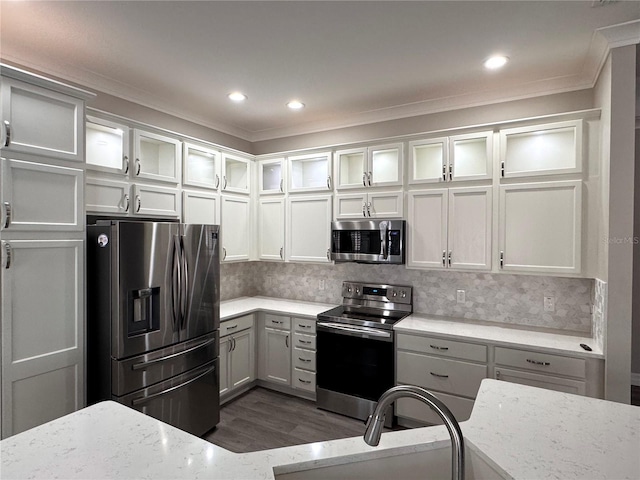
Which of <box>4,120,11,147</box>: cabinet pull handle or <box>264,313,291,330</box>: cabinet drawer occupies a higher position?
<box>4,120,11,147</box>: cabinet pull handle

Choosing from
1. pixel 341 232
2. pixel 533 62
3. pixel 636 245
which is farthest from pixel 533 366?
pixel 636 245

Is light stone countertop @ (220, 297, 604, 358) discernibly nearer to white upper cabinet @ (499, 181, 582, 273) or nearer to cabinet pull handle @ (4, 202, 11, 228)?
white upper cabinet @ (499, 181, 582, 273)

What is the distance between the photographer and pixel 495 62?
8.68 ft

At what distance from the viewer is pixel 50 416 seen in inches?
87.0

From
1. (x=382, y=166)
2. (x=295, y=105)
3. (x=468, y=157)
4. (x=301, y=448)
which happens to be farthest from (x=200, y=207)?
(x=301, y=448)

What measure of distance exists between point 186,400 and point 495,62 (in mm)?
3399

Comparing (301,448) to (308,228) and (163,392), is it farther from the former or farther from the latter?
(308,228)

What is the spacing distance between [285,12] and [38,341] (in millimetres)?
2365

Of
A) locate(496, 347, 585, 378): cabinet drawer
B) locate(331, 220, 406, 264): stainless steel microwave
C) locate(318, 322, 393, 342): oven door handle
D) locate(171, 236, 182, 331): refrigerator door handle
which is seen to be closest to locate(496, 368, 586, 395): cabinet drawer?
locate(496, 347, 585, 378): cabinet drawer

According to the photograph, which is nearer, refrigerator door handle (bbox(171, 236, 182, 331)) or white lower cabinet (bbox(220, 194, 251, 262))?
refrigerator door handle (bbox(171, 236, 182, 331))

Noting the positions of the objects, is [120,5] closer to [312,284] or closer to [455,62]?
[455,62]

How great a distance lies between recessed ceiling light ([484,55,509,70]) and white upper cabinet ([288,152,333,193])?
1568mm

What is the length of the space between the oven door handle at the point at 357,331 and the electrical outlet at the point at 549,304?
1302 millimetres

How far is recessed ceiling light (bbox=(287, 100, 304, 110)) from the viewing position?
3473 mm
